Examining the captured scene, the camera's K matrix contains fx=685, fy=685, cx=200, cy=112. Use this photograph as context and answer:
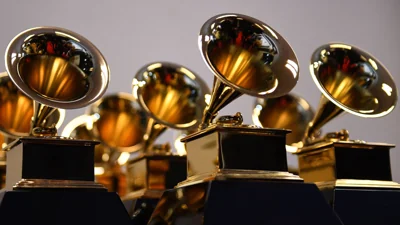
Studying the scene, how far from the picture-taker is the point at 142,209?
3.06 metres

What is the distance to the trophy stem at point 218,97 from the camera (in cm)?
258

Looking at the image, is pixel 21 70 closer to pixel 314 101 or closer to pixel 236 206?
pixel 236 206

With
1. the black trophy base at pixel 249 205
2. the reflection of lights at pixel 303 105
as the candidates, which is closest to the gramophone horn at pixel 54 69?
the black trophy base at pixel 249 205

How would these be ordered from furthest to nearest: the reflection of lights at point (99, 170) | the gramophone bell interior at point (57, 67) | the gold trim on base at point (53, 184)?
the reflection of lights at point (99, 170) → the gramophone bell interior at point (57, 67) → the gold trim on base at point (53, 184)

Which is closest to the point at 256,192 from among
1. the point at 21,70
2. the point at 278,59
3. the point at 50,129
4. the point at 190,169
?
the point at 190,169

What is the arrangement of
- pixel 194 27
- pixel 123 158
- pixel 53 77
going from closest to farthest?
1. pixel 53 77
2. pixel 123 158
3. pixel 194 27

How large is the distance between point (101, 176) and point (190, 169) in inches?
49.8

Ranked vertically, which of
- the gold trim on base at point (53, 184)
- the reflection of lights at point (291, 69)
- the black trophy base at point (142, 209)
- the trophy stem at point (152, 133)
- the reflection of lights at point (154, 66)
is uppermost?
the reflection of lights at point (154, 66)

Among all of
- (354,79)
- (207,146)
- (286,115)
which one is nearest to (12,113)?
(207,146)

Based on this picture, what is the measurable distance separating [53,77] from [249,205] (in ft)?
2.98

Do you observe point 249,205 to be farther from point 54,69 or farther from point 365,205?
point 54,69

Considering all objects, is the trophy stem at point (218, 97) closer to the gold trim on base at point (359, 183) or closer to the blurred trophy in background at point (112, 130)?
the gold trim on base at point (359, 183)

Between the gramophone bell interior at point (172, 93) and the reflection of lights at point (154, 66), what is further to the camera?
the reflection of lights at point (154, 66)

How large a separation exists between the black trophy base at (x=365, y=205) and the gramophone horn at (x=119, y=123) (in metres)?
1.21
